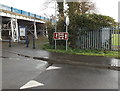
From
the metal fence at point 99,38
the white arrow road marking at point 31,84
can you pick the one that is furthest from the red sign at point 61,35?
the white arrow road marking at point 31,84

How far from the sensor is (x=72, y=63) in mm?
7160

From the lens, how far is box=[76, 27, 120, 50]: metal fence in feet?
33.3

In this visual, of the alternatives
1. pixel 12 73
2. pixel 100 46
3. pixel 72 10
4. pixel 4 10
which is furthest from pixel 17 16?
pixel 12 73

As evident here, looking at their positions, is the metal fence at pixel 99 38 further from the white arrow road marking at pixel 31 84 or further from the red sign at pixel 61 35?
the white arrow road marking at pixel 31 84

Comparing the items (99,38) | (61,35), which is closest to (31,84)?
(61,35)

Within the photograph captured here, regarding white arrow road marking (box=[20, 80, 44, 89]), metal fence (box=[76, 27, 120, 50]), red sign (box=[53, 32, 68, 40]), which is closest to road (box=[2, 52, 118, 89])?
white arrow road marking (box=[20, 80, 44, 89])

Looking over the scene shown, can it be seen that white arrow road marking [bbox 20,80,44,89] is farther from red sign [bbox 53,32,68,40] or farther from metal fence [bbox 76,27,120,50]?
metal fence [bbox 76,27,120,50]

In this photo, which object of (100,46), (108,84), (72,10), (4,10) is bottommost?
(108,84)

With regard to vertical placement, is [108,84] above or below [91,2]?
below

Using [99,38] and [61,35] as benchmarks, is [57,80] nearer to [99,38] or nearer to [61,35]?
[61,35]

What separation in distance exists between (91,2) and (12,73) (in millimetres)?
14613

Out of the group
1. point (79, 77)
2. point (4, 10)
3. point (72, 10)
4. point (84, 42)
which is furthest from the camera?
point (4, 10)

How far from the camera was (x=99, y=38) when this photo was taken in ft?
34.8

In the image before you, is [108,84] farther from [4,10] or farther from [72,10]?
[4,10]
